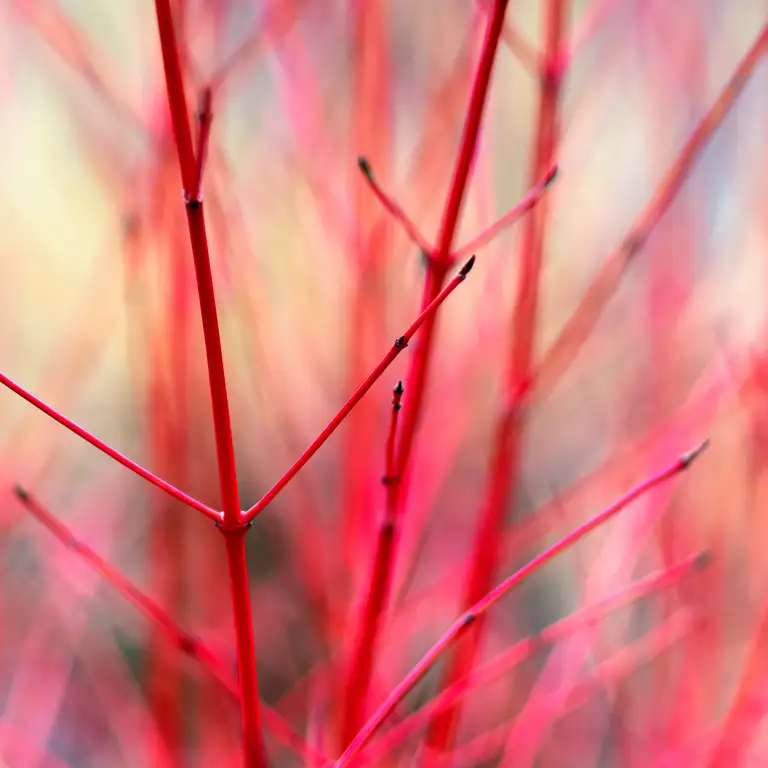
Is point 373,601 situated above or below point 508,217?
below

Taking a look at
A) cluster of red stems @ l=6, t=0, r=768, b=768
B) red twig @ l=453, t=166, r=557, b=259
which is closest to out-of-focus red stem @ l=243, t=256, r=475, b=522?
cluster of red stems @ l=6, t=0, r=768, b=768

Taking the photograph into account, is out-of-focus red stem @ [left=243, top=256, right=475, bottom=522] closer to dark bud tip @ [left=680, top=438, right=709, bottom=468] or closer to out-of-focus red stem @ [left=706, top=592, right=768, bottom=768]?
dark bud tip @ [left=680, top=438, right=709, bottom=468]

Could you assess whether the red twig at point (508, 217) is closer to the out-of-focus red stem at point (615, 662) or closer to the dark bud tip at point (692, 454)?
the dark bud tip at point (692, 454)

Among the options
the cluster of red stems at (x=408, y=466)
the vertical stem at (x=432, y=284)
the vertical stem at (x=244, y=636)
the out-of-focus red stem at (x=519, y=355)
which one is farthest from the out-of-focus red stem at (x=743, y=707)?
the vertical stem at (x=244, y=636)

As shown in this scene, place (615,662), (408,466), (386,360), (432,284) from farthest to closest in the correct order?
(615,662)
(408,466)
(432,284)
(386,360)

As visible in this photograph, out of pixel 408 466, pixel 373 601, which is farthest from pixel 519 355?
pixel 373 601

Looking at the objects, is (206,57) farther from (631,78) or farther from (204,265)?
(204,265)

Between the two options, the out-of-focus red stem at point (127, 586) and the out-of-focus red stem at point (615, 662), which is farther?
the out-of-focus red stem at point (615, 662)

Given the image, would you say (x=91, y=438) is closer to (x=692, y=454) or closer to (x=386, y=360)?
(x=386, y=360)
